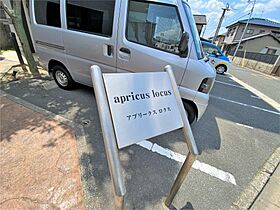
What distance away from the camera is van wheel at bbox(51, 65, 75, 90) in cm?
362

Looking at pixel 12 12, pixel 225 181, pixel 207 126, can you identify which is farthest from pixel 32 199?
pixel 12 12

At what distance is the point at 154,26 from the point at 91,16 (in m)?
1.20

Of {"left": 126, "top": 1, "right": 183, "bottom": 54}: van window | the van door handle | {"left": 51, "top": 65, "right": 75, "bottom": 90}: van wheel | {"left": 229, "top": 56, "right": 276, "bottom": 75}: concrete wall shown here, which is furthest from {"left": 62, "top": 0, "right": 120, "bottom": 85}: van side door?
{"left": 229, "top": 56, "right": 276, "bottom": 75}: concrete wall

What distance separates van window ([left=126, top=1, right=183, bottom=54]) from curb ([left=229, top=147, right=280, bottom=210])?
2.09 m

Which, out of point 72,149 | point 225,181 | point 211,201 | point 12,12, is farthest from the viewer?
point 12,12

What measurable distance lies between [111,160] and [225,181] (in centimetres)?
188

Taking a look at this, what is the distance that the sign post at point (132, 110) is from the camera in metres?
0.96

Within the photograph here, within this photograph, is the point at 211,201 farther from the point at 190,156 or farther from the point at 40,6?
the point at 40,6

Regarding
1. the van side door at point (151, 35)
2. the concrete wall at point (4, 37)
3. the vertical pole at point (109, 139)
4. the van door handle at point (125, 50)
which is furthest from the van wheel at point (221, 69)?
the concrete wall at point (4, 37)

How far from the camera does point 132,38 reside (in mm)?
2578

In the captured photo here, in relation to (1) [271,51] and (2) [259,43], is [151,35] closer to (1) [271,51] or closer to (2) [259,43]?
(2) [259,43]

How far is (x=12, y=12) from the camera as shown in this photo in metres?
3.91

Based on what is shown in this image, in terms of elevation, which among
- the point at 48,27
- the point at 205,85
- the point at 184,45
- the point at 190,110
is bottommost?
the point at 190,110

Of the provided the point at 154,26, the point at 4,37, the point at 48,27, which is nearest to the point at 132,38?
the point at 154,26
